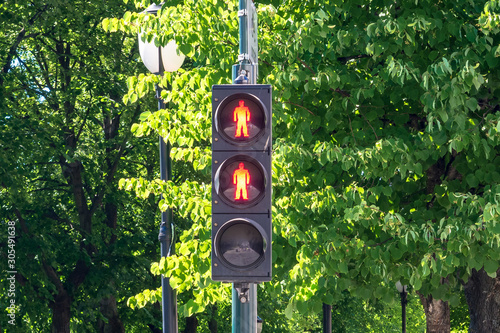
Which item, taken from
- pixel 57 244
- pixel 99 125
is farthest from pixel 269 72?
pixel 99 125

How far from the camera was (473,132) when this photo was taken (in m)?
8.38

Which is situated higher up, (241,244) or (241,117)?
(241,117)

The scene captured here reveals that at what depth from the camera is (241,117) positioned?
16.5ft

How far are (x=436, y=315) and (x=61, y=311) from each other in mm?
10241

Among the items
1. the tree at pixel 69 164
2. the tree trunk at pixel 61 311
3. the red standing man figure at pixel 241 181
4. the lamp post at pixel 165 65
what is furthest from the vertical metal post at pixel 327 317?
the red standing man figure at pixel 241 181

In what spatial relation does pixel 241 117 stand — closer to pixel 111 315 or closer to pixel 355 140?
pixel 355 140

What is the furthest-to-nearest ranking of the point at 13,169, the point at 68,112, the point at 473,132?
the point at 68,112 < the point at 13,169 < the point at 473,132

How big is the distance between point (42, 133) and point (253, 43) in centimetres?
1262

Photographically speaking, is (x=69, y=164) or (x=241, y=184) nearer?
(x=241, y=184)

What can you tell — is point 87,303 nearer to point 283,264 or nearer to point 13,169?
point 13,169

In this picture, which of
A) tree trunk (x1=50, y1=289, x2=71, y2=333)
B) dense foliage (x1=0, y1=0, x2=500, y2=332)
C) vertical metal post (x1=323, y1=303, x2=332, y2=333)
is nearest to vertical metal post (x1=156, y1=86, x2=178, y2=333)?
dense foliage (x1=0, y1=0, x2=500, y2=332)

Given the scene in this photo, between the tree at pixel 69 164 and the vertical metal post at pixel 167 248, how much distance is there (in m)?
8.41

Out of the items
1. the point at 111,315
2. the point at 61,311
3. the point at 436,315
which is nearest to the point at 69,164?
the point at 61,311

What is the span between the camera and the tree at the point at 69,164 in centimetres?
1819
